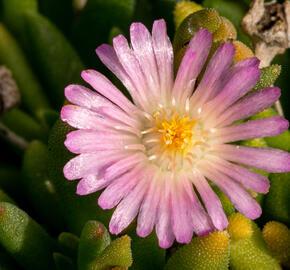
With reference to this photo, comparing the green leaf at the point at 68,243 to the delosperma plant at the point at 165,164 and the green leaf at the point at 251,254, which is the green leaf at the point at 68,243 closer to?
the delosperma plant at the point at 165,164

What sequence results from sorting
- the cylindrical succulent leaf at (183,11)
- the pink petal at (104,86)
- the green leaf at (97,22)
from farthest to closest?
the green leaf at (97,22) → the cylindrical succulent leaf at (183,11) → the pink petal at (104,86)

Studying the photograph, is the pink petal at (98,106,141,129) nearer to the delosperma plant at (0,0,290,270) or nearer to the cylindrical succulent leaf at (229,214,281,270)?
the delosperma plant at (0,0,290,270)

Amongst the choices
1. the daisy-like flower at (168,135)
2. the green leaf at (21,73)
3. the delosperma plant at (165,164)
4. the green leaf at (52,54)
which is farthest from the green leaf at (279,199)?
the green leaf at (21,73)

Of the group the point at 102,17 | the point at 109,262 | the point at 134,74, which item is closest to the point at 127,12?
the point at 102,17

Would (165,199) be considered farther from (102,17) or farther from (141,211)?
(102,17)

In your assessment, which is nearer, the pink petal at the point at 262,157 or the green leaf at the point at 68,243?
the pink petal at the point at 262,157

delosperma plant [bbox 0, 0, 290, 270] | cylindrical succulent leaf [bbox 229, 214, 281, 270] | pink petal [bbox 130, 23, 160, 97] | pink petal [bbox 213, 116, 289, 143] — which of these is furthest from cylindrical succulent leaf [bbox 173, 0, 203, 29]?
cylindrical succulent leaf [bbox 229, 214, 281, 270]

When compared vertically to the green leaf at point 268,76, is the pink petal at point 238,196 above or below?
below

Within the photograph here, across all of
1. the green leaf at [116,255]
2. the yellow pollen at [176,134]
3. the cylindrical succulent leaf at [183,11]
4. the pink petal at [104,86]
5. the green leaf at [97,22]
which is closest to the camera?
the green leaf at [116,255]
